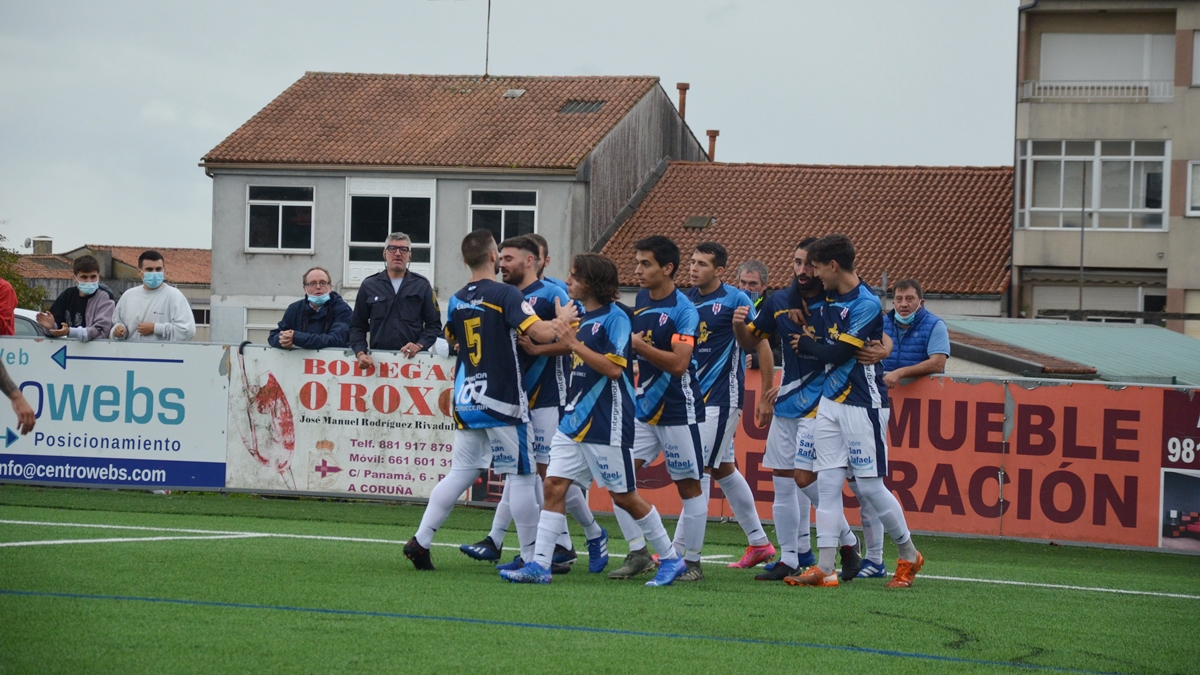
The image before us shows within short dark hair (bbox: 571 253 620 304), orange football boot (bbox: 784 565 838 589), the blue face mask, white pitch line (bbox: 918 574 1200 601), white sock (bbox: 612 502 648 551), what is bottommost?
Answer: white pitch line (bbox: 918 574 1200 601)

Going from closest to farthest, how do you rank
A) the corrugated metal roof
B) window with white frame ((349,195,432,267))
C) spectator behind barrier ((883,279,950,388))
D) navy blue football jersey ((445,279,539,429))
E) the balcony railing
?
navy blue football jersey ((445,279,539,429)), spectator behind barrier ((883,279,950,388)), the corrugated metal roof, the balcony railing, window with white frame ((349,195,432,267))

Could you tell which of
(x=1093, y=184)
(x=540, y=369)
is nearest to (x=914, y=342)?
(x=540, y=369)

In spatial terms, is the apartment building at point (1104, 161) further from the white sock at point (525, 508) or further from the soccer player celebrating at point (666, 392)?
A: the white sock at point (525, 508)

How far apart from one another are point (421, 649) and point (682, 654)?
113 cm

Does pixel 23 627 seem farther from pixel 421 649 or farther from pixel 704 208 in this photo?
pixel 704 208

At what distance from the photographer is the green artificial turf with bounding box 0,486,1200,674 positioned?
557cm

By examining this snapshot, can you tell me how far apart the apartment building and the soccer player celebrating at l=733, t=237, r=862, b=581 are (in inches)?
1163

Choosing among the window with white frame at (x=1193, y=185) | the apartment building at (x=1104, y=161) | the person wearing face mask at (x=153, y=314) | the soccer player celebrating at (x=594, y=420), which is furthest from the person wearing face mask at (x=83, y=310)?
the window with white frame at (x=1193, y=185)

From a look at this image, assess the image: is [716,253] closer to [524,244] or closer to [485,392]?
[524,244]

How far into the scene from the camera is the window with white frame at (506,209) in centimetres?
3922

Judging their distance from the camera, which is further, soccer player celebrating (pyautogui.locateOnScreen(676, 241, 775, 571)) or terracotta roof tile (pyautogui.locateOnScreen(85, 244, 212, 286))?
terracotta roof tile (pyautogui.locateOnScreen(85, 244, 212, 286))

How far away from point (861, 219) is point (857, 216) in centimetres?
23

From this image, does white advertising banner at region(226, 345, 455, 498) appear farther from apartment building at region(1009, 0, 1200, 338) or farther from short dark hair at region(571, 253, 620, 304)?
apartment building at region(1009, 0, 1200, 338)

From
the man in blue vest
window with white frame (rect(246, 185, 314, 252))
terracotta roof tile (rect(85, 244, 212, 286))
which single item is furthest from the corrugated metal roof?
terracotta roof tile (rect(85, 244, 212, 286))
